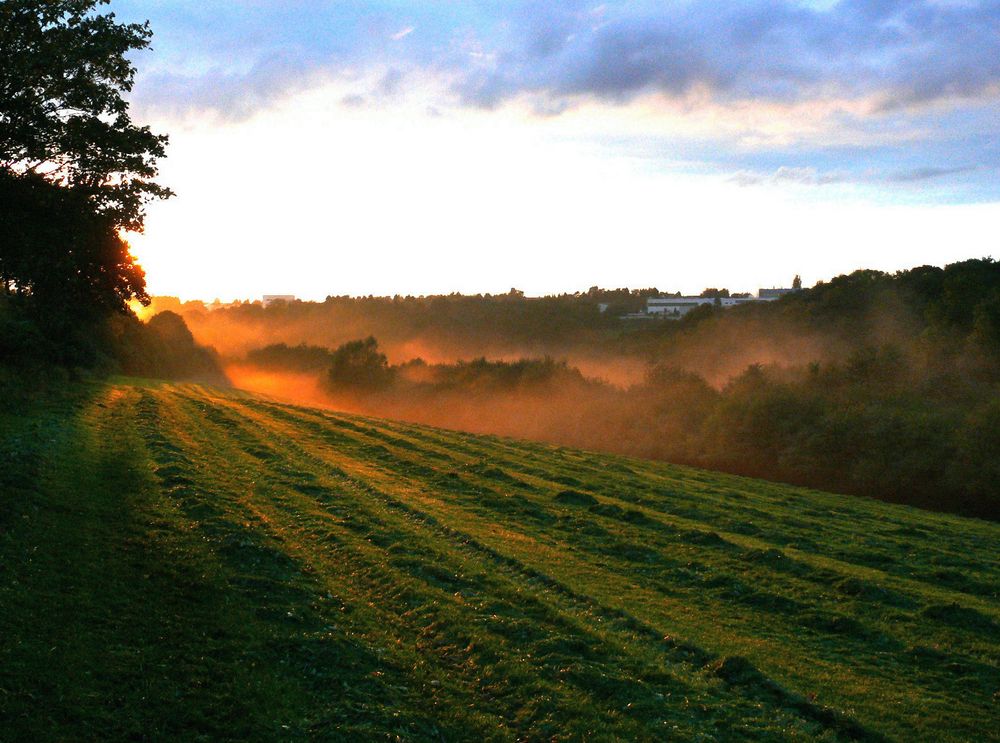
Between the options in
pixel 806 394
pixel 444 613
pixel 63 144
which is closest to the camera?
pixel 444 613

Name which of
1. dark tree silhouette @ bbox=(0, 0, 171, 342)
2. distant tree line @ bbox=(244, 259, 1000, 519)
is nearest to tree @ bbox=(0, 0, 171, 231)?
dark tree silhouette @ bbox=(0, 0, 171, 342)

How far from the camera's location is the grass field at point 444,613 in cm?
849

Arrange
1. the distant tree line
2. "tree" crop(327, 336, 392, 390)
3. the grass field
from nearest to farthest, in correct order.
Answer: the grass field < the distant tree line < "tree" crop(327, 336, 392, 390)

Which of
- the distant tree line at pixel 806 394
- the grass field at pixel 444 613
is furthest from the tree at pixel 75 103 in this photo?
the distant tree line at pixel 806 394

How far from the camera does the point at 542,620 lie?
11.7 m

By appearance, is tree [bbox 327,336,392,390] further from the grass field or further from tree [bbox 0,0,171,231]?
tree [bbox 0,0,171,231]

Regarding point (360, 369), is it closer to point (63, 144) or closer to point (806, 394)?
point (806, 394)

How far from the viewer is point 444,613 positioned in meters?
11.5

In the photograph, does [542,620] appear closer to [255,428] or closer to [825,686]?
[825,686]

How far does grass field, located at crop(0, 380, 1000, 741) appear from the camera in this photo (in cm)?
849

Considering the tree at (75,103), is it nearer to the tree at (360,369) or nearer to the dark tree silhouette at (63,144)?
the dark tree silhouette at (63,144)

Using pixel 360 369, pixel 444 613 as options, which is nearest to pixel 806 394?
pixel 444 613

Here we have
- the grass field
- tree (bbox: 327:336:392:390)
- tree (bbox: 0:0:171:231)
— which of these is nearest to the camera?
the grass field

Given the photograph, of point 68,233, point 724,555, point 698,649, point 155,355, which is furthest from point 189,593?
point 155,355
